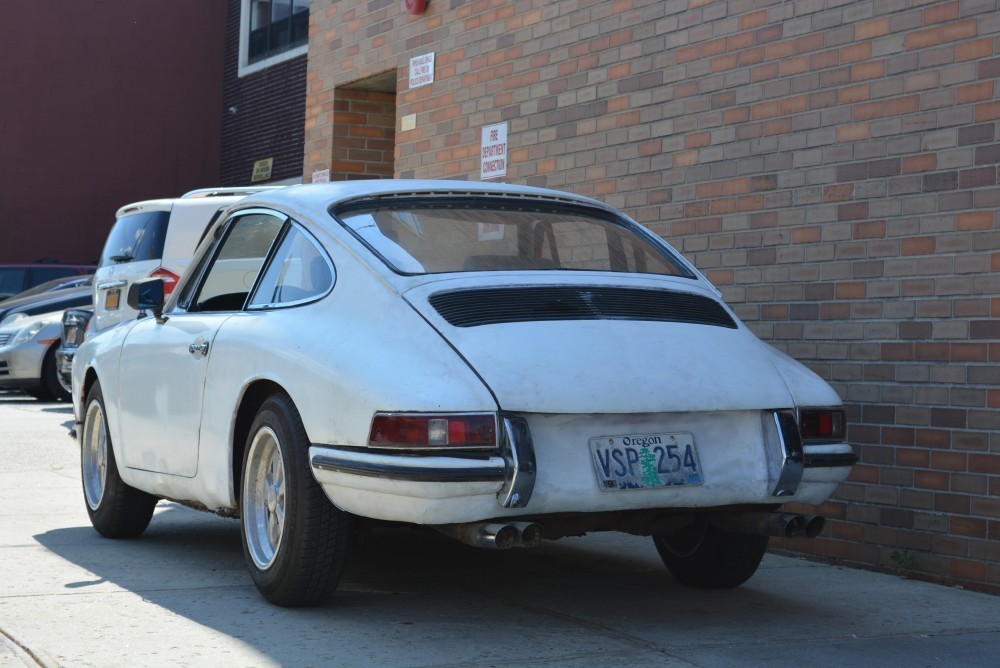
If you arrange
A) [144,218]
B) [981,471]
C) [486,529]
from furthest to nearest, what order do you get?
[144,218]
[981,471]
[486,529]

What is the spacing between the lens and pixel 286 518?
4.76 meters

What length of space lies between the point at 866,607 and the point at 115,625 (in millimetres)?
2810

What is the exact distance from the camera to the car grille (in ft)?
15.3

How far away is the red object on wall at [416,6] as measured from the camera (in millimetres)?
10117

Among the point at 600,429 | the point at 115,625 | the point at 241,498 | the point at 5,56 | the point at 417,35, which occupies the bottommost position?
the point at 115,625

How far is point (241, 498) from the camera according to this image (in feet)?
17.2

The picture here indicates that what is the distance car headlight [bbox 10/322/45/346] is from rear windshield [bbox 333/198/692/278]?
39.4 ft

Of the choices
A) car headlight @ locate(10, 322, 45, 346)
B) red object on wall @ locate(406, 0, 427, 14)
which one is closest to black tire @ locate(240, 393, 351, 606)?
red object on wall @ locate(406, 0, 427, 14)

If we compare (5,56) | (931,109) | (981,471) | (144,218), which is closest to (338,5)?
(144,218)

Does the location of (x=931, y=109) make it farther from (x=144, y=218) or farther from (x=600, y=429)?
(x=144, y=218)

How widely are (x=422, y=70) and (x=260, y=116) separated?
45.0 ft

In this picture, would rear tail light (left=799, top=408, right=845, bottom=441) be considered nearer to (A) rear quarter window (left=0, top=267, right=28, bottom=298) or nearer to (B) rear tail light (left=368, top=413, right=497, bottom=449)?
(B) rear tail light (left=368, top=413, right=497, bottom=449)

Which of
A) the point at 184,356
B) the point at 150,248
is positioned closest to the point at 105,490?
the point at 184,356

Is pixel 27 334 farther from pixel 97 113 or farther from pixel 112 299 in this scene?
pixel 97 113
